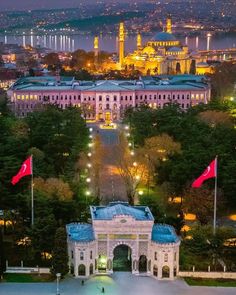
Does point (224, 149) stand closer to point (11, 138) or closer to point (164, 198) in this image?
point (164, 198)

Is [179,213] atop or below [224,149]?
below

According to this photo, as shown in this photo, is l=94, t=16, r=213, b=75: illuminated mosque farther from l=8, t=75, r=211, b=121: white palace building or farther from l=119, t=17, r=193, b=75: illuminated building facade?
l=8, t=75, r=211, b=121: white palace building

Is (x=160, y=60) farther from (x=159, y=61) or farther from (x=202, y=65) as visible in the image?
(x=202, y=65)

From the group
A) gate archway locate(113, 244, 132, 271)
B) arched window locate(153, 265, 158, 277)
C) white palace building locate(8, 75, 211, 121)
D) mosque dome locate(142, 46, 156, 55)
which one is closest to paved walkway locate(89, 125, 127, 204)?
gate archway locate(113, 244, 132, 271)

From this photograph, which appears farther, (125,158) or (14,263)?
(125,158)

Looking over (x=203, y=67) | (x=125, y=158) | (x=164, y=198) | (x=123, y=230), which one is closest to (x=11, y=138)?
(x=125, y=158)

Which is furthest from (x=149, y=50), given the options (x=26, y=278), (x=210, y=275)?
(x=26, y=278)
